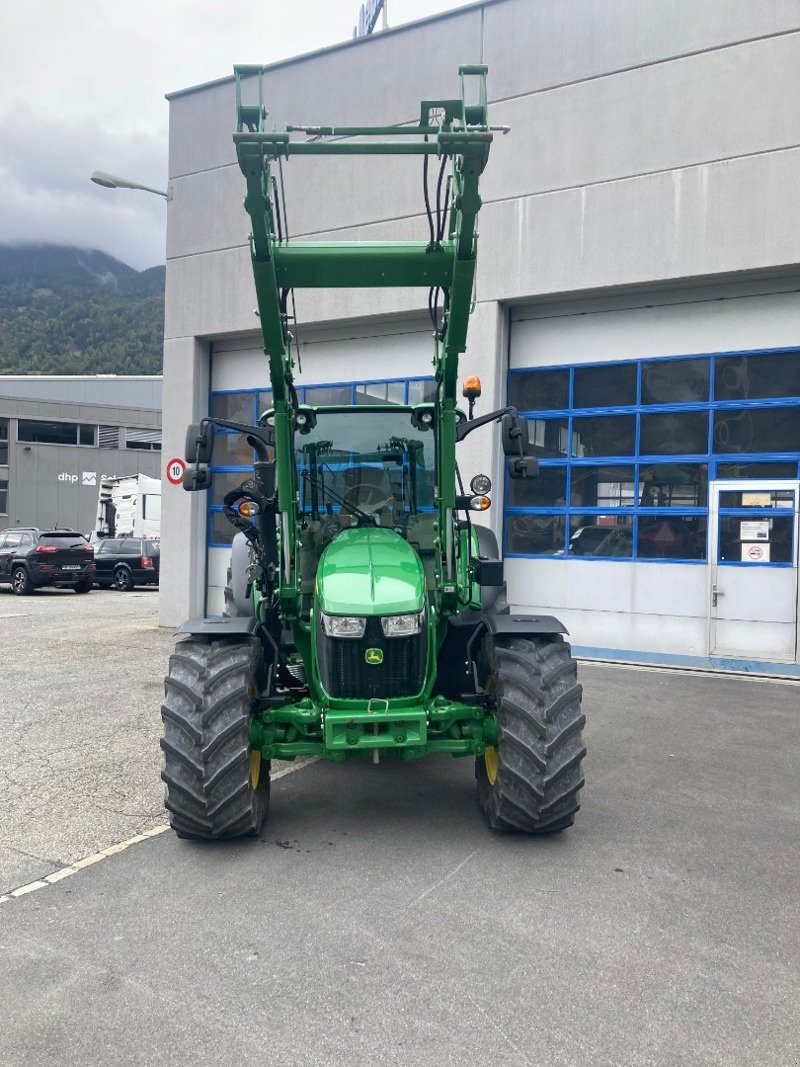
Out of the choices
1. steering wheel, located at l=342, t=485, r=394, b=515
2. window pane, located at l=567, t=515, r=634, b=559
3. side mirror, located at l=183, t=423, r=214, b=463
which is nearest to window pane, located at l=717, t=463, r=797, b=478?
window pane, located at l=567, t=515, r=634, b=559

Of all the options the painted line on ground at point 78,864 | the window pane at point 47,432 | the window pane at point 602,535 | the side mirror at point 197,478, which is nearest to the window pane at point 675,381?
the window pane at point 602,535

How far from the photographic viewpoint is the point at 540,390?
1181cm

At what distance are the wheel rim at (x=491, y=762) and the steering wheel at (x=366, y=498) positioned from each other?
1.67 meters

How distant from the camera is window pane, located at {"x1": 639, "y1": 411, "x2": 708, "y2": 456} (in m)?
10.7

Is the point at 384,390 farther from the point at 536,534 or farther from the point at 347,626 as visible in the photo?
the point at 347,626

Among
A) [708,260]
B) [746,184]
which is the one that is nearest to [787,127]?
[746,184]

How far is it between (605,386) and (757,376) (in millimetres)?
1835

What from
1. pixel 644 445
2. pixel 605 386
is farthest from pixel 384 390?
pixel 644 445

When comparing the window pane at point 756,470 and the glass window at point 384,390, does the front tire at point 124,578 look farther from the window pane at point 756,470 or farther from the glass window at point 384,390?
the window pane at point 756,470

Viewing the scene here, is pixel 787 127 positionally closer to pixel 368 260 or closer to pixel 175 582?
pixel 368 260

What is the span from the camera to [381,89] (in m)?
12.4

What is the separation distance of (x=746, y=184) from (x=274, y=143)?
7.73 metres

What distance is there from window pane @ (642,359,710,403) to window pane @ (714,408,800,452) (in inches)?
16.0

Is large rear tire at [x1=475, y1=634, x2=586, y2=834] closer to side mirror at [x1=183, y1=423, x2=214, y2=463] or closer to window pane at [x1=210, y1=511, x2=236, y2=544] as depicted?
side mirror at [x1=183, y1=423, x2=214, y2=463]
